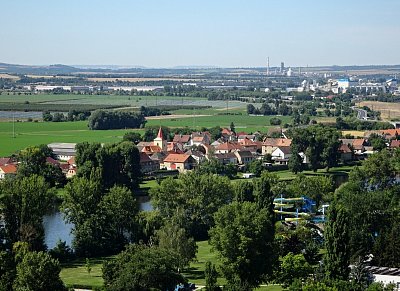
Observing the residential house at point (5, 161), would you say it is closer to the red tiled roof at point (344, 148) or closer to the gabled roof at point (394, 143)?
the red tiled roof at point (344, 148)

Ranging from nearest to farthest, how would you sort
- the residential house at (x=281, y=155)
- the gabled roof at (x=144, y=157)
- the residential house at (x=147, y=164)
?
the residential house at (x=147, y=164) → the gabled roof at (x=144, y=157) → the residential house at (x=281, y=155)

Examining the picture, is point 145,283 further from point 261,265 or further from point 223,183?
point 223,183

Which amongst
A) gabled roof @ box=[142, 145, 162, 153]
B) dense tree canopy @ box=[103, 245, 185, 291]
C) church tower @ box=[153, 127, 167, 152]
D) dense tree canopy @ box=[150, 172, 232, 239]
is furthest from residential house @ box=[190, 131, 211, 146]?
dense tree canopy @ box=[103, 245, 185, 291]

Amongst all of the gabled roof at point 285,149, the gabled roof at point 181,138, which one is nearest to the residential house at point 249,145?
the gabled roof at point 285,149

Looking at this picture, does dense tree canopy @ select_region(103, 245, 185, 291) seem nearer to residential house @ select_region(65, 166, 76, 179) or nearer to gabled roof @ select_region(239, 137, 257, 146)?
residential house @ select_region(65, 166, 76, 179)

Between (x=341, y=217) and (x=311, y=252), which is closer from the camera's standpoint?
(x=341, y=217)

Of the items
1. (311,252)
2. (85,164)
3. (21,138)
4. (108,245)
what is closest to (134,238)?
(108,245)

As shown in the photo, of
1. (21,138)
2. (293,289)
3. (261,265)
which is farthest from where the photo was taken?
(21,138)
